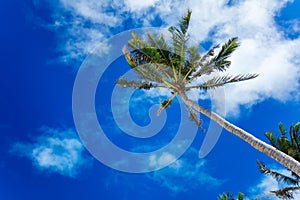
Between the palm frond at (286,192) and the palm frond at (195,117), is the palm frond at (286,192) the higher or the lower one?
the lower one

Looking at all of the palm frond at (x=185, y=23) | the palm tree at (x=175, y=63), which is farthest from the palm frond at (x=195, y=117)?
the palm frond at (x=185, y=23)

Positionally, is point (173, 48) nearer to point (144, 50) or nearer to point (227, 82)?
point (144, 50)

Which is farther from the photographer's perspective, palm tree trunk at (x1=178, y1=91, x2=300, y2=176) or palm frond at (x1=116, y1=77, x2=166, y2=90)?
palm frond at (x1=116, y1=77, x2=166, y2=90)

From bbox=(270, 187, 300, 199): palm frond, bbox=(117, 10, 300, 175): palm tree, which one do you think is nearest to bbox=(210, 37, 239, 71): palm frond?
bbox=(117, 10, 300, 175): palm tree

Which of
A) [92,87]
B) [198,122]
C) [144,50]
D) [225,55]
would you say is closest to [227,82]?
[225,55]

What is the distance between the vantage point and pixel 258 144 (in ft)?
33.9

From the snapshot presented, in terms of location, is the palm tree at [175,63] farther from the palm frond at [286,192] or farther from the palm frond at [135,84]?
the palm frond at [286,192]

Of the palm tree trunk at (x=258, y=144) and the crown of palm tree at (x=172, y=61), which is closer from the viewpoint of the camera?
the palm tree trunk at (x=258, y=144)

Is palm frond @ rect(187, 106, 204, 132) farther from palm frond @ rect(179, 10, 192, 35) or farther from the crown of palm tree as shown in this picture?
palm frond @ rect(179, 10, 192, 35)

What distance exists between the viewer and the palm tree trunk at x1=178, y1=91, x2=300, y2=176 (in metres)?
9.29

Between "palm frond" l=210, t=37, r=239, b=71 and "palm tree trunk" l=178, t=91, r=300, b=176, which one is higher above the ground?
"palm frond" l=210, t=37, r=239, b=71

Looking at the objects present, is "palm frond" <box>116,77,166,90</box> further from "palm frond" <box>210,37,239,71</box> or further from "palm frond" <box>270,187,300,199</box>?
"palm frond" <box>270,187,300,199</box>

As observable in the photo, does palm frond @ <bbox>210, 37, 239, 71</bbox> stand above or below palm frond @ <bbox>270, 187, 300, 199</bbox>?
above

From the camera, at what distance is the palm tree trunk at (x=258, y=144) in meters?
9.29
